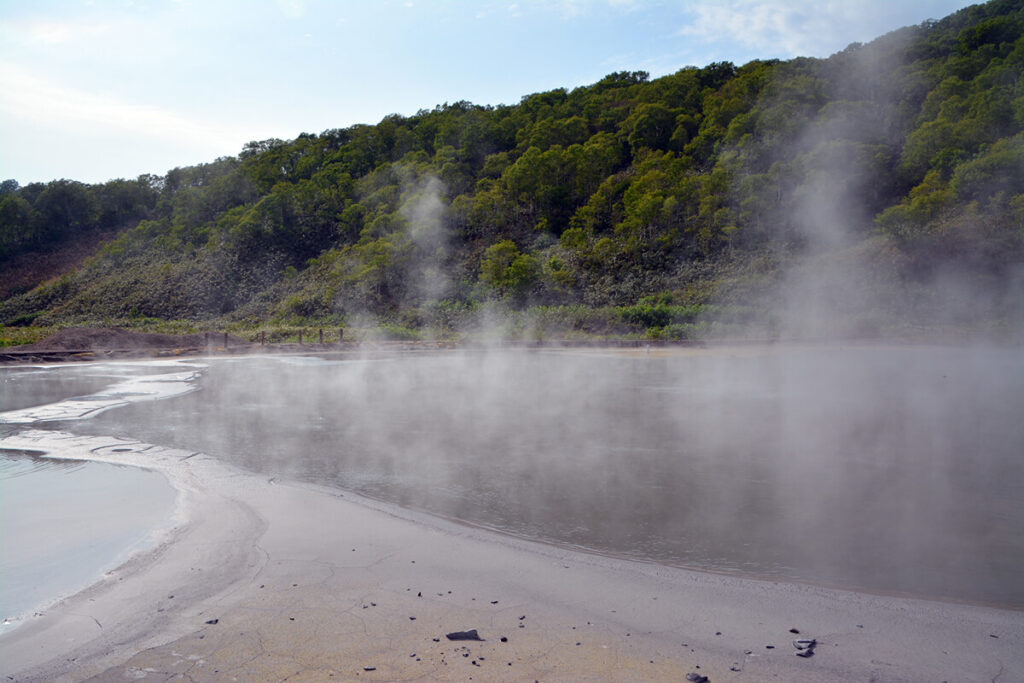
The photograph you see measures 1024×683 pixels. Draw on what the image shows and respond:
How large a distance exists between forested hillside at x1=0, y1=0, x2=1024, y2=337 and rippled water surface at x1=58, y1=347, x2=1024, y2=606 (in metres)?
16.2

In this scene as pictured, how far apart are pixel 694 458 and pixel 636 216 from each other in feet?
121

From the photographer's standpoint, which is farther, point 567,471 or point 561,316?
point 561,316

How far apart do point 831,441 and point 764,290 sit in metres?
25.3

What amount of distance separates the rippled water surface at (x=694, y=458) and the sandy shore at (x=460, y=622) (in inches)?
16.5

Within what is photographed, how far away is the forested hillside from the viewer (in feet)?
94.9

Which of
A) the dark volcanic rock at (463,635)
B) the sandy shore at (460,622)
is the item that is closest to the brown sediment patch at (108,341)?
the sandy shore at (460,622)

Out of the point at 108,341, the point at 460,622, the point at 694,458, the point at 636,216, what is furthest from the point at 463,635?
the point at 636,216

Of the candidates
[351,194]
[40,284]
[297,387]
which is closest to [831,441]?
[297,387]

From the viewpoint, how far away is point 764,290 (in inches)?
1196

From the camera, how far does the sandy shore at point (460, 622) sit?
2.50m

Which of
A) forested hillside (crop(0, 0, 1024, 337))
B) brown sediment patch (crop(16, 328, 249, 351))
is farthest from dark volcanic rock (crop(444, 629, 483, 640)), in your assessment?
forested hillside (crop(0, 0, 1024, 337))

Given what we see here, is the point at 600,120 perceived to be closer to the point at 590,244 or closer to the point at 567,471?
the point at 590,244

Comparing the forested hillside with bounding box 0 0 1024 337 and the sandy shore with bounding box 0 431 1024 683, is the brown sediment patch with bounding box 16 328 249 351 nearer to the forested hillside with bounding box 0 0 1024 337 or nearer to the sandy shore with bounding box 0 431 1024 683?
the forested hillside with bounding box 0 0 1024 337

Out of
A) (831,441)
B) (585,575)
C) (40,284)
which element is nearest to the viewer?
(585,575)
